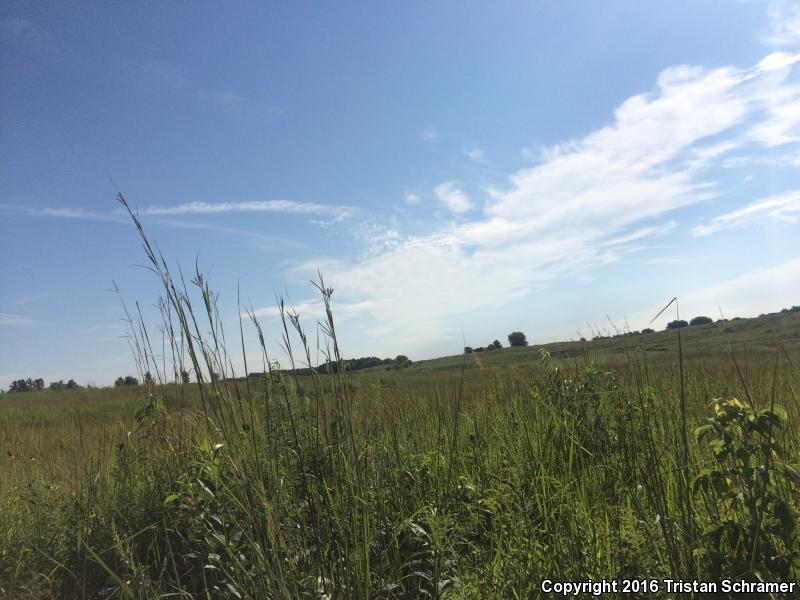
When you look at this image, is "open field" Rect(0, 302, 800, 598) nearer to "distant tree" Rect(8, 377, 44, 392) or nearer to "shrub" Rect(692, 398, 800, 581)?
"shrub" Rect(692, 398, 800, 581)

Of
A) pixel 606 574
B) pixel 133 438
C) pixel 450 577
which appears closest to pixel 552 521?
pixel 606 574

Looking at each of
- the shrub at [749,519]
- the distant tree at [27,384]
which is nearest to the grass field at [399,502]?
the shrub at [749,519]

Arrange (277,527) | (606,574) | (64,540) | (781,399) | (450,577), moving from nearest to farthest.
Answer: (277,527), (606,574), (450,577), (64,540), (781,399)

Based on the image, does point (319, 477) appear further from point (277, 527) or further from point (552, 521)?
point (552, 521)

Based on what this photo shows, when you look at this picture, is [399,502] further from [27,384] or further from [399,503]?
[27,384]

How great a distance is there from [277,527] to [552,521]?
146 centimetres

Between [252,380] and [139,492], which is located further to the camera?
[139,492]

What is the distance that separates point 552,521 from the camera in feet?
7.64

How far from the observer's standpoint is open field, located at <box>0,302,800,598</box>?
1.60 metres

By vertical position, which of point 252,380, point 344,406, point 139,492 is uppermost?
point 252,380
